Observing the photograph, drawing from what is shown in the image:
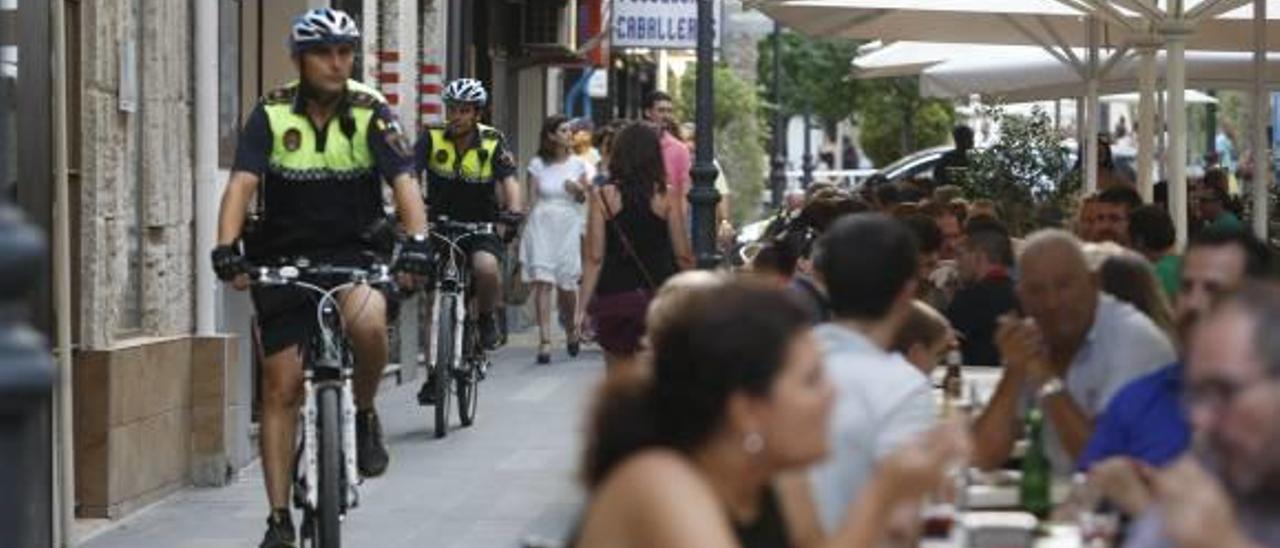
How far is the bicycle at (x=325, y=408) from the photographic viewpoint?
10672 mm

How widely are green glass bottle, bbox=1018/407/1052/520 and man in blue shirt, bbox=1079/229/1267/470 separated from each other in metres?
0.22

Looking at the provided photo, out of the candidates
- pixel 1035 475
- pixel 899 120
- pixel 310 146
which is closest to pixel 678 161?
pixel 310 146

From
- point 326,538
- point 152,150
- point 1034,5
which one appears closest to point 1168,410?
point 326,538

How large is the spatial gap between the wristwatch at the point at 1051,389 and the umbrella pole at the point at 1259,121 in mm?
7978

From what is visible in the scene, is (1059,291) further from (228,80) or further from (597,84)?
(597,84)

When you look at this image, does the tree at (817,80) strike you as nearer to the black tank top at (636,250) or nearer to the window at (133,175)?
the black tank top at (636,250)

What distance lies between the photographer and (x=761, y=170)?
52812 millimetres

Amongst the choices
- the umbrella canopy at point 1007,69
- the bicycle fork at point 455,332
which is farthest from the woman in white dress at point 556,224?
the bicycle fork at point 455,332

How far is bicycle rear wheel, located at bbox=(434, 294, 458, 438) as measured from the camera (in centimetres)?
1750

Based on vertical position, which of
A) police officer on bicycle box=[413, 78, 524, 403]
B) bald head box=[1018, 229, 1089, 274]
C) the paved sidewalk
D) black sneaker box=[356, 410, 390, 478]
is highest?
police officer on bicycle box=[413, 78, 524, 403]

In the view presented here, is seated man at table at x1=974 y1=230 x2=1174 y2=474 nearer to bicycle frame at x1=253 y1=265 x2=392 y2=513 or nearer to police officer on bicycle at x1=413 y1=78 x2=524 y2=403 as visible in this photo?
bicycle frame at x1=253 y1=265 x2=392 y2=513

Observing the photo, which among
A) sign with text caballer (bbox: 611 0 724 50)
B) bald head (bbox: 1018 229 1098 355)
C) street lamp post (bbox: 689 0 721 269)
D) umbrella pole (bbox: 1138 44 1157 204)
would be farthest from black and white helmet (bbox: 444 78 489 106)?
bald head (bbox: 1018 229 1098 355)

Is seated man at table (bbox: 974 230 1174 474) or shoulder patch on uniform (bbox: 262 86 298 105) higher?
shoulder patch on uniform (bbox: 262 86 298 105)

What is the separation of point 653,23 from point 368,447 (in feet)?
57.9
